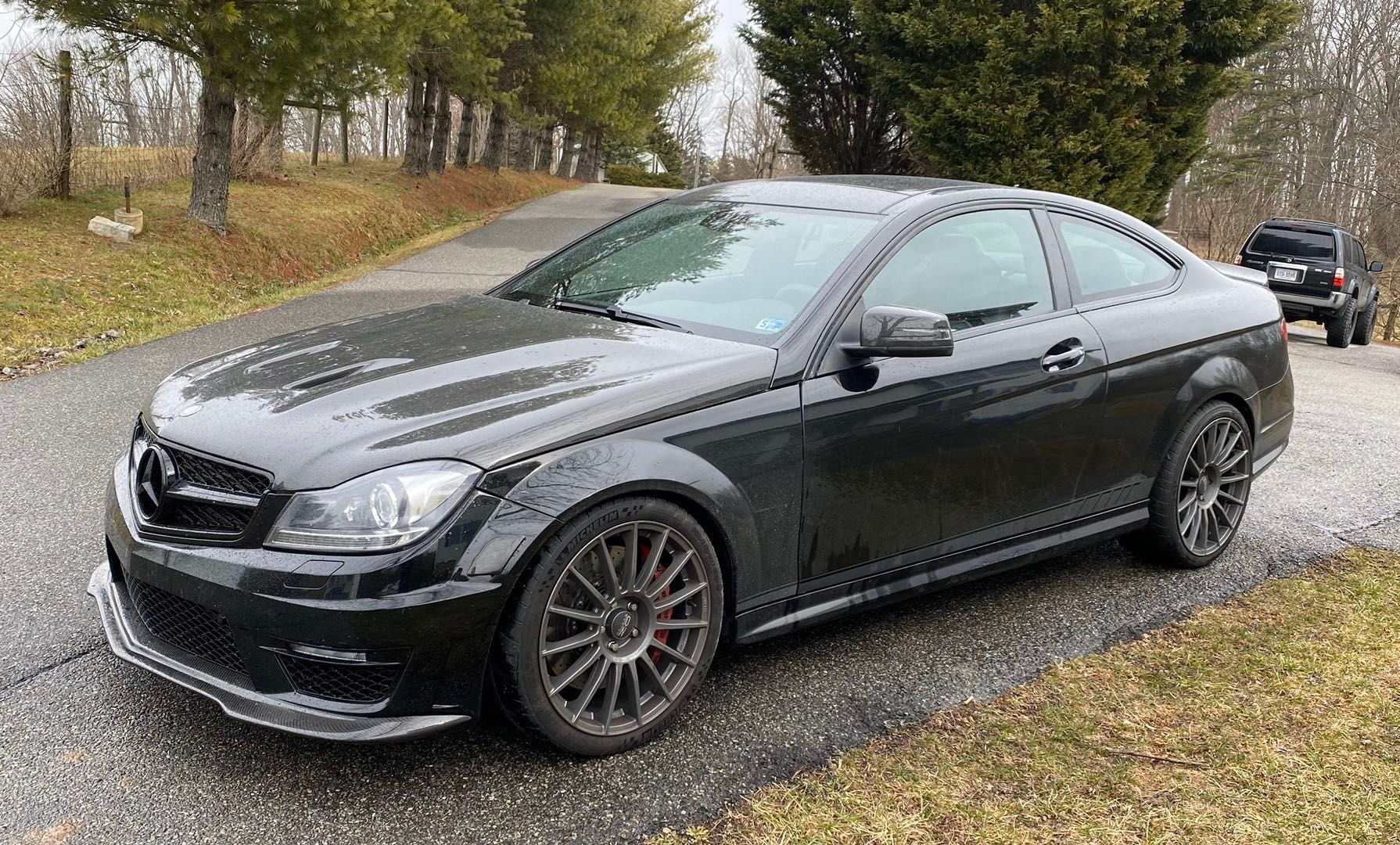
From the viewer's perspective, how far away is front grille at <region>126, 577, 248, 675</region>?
8.74 ft

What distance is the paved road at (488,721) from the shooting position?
8.68 feet

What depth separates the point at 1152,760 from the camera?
308 centimetres

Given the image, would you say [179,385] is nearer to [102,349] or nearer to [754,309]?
[754,309]

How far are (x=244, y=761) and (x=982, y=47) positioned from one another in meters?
15.1

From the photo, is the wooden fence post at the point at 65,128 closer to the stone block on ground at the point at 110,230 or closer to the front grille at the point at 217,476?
the stone block on ground at the point at 110,230

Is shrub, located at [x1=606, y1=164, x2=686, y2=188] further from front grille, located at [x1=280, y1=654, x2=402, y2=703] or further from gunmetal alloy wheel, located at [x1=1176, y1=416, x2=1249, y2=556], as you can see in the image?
front grille, located at [x1=280, y1=654, x2=402, y2=703]

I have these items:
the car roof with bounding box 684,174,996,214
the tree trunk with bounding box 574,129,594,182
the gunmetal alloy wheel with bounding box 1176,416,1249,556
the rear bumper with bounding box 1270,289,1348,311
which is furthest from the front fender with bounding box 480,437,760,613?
the tree trunk with bounding box 574,129,594,182

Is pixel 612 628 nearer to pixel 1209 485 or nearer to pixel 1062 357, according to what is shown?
pixel 1062 357

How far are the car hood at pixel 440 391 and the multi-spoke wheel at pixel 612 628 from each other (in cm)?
29

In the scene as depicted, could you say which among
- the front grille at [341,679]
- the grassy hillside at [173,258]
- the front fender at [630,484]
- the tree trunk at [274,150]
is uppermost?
the tree trunk at [274,150]

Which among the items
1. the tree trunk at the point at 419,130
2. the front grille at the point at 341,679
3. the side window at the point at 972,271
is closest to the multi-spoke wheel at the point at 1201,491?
the side window at the point at 972,271

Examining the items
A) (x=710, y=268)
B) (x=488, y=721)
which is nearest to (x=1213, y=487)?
(x=710, y=268)

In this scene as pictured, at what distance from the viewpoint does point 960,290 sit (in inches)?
147

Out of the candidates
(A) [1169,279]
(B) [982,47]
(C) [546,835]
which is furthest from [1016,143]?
(C) [546,835]
